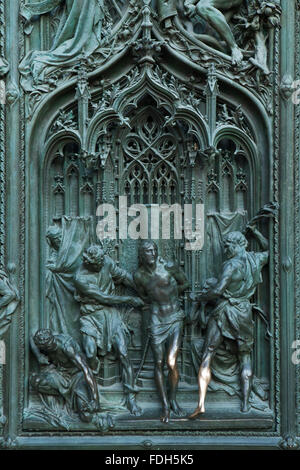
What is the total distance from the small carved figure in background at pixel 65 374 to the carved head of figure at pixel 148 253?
4.21 feet

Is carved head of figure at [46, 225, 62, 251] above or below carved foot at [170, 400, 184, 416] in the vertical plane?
above

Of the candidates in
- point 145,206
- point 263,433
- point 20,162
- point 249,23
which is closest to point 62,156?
point 20,162

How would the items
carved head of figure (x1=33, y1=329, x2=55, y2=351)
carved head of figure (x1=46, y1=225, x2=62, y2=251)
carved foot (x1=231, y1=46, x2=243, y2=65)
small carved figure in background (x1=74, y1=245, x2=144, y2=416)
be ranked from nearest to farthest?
1. carved head of figure (x1=33, y1=329, x2=55, y2=351)
2. small carved figure in background (x1=74, y1=245, x2=144, y2=416)
3. carved foot (x1=231, y1=46, x2=243, y2=65)
4. carved head of figure (x1=46, y1=225, x2=62, y2=251)

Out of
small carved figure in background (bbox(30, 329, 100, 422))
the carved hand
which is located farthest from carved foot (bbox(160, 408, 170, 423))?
the carved hand

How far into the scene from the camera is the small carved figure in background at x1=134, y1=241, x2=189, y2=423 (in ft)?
32.1

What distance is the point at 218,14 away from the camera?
32.4 feet

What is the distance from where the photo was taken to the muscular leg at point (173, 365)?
32.0 ft

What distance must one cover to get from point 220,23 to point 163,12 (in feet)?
2.24

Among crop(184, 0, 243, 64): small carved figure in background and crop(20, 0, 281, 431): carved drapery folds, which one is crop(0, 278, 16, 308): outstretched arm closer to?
crop(20, 0, 281, 431): carved drapery folds

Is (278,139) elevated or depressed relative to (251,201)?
elevated

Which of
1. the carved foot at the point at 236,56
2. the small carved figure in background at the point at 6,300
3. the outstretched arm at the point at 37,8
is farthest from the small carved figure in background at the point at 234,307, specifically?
the outstretched arm at the point at 37,8

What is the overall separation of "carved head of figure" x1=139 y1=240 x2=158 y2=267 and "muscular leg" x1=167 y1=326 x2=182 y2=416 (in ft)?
2.81

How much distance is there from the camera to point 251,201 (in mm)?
10078

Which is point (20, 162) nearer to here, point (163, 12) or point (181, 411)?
point (163, 12)
